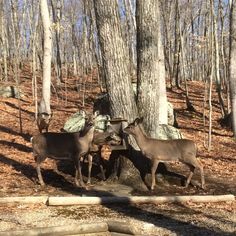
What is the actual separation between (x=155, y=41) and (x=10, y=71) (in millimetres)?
30280

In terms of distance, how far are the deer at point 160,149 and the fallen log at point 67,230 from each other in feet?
10.5

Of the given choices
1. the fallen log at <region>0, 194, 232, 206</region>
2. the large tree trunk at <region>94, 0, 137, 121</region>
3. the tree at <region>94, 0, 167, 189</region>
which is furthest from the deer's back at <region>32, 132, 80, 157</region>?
the fallen log at <region>0, 194, 232, 206</region>

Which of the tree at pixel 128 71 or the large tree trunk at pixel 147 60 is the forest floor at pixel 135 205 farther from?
the large tree trunk at pixel 147 60

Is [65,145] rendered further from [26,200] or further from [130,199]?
[130,199]

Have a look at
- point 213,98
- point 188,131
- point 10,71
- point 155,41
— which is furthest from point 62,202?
point 10,71

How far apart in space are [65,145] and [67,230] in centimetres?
392

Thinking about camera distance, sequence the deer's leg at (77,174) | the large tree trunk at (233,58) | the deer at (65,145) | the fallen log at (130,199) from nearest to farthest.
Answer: the fallen log at (130,199) → the deer's leg at (77,174) → the deer at (65,145) → the large tree trunk at (233,58)

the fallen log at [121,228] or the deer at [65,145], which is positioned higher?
the deer at [65,145]

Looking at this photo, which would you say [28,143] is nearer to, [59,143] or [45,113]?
[45,113]

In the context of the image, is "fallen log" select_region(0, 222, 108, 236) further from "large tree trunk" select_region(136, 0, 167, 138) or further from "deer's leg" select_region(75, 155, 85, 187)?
"large tree trunk" select_region(136, 0, 167, 138)

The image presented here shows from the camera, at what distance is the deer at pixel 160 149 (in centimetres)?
1012

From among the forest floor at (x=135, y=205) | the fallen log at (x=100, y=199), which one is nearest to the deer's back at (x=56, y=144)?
the forest floor at (x=135, y=205)

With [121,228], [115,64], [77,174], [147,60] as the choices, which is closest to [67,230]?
[121,228]

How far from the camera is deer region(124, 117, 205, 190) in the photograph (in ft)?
33.2
